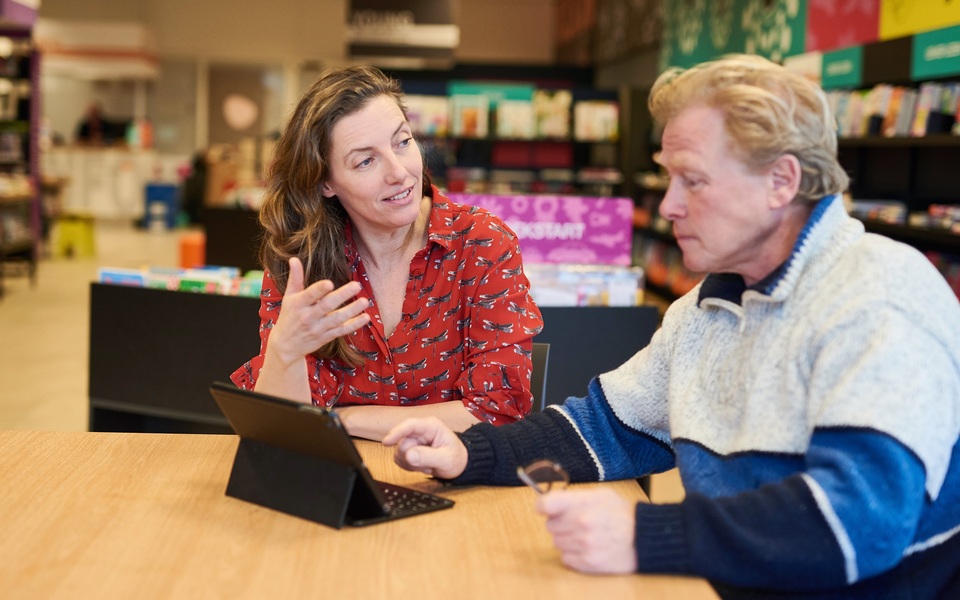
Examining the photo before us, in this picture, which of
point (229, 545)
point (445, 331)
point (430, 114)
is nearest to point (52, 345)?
point (430, 114)

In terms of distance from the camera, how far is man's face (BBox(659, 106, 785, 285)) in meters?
1.53

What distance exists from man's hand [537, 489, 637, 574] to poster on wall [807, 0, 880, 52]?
6081mm

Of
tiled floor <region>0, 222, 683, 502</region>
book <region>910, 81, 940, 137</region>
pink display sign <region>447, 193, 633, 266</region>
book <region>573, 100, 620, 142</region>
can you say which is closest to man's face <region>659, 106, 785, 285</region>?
pink display sign <region>447, 193, 633, 266</region>

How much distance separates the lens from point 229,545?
1.50 meters

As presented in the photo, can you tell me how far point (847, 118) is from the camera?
21.7ft

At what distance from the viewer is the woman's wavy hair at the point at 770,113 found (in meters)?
1.49

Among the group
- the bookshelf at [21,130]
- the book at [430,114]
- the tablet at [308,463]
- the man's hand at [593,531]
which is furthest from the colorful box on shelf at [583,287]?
the bookshelf at [21,130]

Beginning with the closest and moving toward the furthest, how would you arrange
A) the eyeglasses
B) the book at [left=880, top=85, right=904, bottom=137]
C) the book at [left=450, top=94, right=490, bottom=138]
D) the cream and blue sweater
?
the cream and blue sweater
the eyeglasses
the book at [left=880, top=85, right=904, bottom=137]
the book at [left=450, top=94, right=490, bottom=138]

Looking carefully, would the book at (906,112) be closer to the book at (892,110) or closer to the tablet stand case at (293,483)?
the book at (892,110)

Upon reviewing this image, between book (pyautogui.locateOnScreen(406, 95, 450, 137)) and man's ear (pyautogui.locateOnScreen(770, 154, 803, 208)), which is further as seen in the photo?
book (pyautogui.locateOnScreen(406, 95, 450, 137))

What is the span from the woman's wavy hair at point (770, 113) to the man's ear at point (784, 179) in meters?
0.01

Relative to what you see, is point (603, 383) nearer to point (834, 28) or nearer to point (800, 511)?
point (800, 511)

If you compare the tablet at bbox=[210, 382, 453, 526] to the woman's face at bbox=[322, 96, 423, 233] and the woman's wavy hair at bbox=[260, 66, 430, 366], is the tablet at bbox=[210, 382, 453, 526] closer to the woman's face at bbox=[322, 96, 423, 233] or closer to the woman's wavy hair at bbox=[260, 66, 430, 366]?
A: the woman's wavy hair at bbox=[260, 66, 430, 366]

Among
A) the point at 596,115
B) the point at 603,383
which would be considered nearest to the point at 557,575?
the point at 603,383
